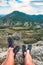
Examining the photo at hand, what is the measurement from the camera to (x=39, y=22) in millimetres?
1709

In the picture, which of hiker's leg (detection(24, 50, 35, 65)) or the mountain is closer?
hiker's leg (detection(24, 50, 35, 65))

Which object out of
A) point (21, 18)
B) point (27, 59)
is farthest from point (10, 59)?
point (21, 18)

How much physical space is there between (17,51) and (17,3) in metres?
0.57

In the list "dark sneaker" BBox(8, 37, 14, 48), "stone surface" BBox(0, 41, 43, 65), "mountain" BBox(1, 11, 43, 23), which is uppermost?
"mountain" BBox(1, 11, 43, 23)

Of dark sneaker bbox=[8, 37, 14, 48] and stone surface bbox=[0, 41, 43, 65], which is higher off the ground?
dark sneaker bbox=[8, 37, 14, 48]

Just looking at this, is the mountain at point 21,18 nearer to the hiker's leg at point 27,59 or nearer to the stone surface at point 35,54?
the stone surface at point 35,54

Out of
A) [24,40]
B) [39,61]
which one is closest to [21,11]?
[24,40]

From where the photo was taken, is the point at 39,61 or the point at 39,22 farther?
the point at 39,22

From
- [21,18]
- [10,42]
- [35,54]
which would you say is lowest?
[35,54]

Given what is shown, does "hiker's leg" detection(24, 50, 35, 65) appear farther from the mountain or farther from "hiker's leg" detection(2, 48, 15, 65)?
the mountain

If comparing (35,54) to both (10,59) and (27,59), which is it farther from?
(10,59)

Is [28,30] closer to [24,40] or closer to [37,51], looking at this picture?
[24,40]

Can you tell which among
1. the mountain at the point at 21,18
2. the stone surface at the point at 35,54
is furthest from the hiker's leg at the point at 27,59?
the mountain at the point at 21,18

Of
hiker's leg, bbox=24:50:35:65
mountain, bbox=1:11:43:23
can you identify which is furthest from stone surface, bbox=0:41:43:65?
mountain, bbox=1:11:43:23
